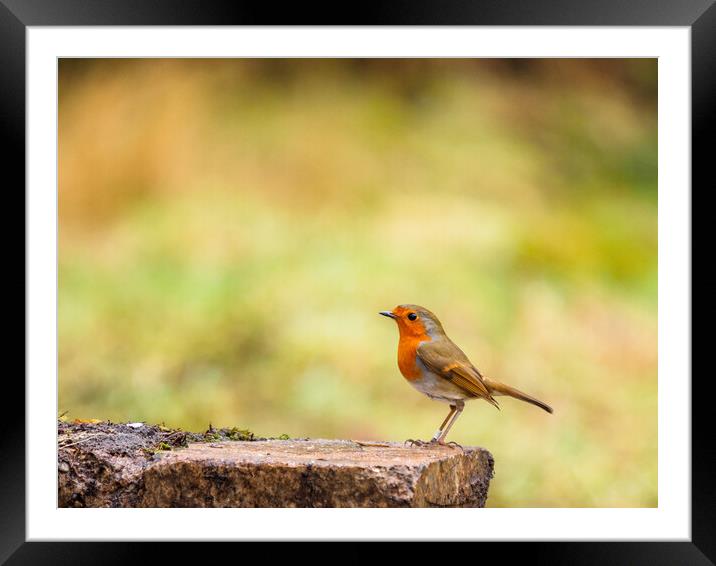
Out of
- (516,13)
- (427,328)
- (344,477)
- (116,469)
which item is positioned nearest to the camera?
(516,13)

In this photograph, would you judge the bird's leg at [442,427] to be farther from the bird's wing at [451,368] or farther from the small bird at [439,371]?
the bird's wing at [451,368]

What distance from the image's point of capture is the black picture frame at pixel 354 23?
106 inches

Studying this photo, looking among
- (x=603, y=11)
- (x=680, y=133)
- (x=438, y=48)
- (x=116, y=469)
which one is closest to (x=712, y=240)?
(x=680, y=133)

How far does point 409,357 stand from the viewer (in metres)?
3.61

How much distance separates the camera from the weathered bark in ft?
9.77

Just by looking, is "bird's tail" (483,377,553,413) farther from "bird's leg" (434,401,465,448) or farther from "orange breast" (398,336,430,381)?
"orange breast" (398,336,430,381)

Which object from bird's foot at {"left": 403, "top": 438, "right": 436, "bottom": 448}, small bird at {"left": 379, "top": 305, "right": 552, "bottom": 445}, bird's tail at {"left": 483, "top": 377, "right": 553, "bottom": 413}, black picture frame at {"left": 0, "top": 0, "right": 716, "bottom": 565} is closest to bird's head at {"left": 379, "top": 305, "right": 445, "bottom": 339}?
small bird at {"left": 379, "top": 305, "right": 552, "bottom": 445}

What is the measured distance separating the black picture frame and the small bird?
836 mm

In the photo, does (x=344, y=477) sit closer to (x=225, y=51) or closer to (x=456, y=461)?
(x=456, y=461)

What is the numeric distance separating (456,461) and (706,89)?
152cm

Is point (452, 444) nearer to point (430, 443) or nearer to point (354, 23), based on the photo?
point (430, 443)

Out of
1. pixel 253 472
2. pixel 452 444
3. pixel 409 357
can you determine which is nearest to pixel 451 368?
pixel 409 357

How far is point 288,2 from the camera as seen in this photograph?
272 cm

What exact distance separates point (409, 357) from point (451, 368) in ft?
0.59
